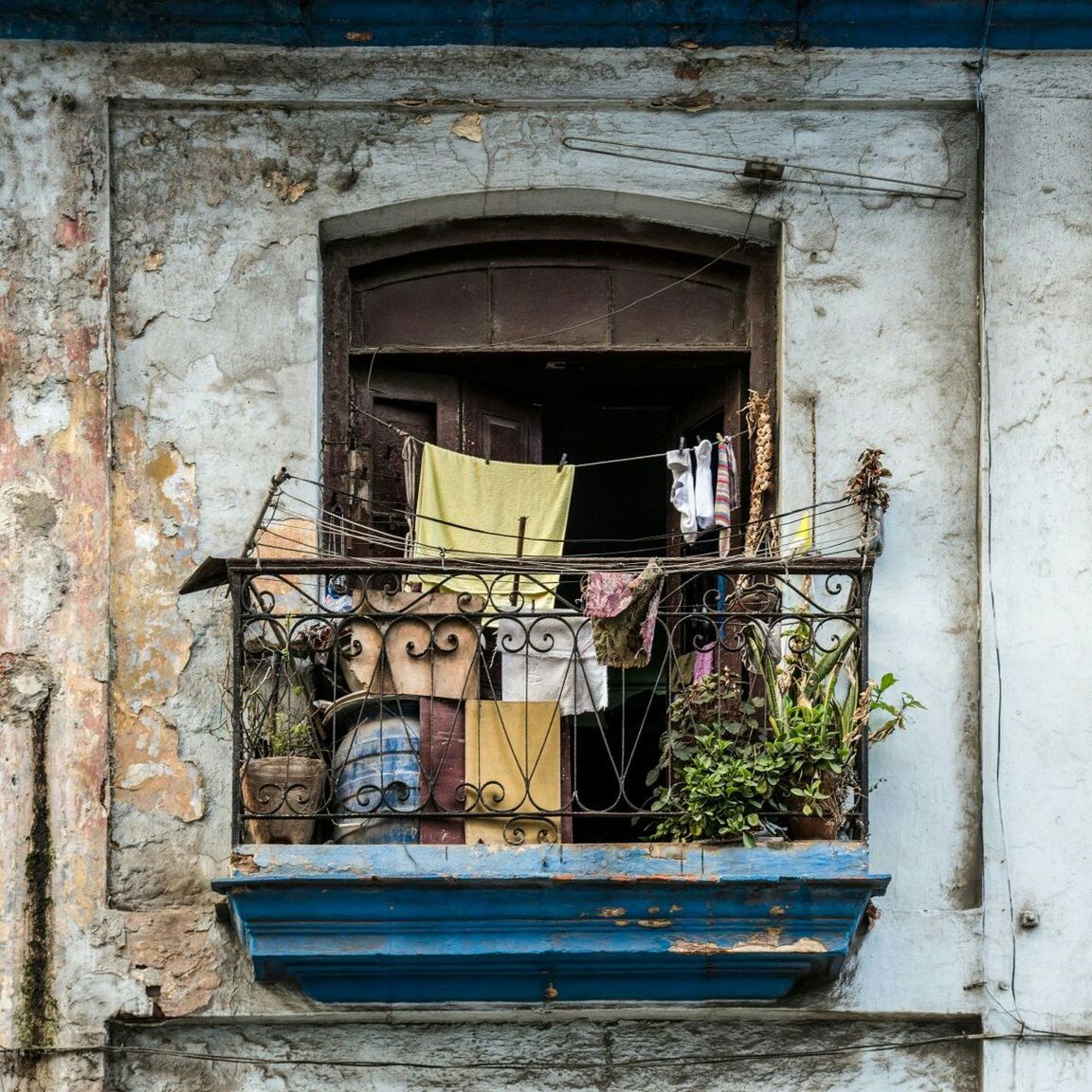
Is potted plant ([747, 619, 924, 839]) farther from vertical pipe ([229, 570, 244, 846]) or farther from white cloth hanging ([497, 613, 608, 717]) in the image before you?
vertical pipe ([229, 570, 244, 846])

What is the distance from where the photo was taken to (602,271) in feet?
21.8

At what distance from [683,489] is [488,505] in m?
0.72

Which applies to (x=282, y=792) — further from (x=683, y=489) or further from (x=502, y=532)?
(x=683, y=489)

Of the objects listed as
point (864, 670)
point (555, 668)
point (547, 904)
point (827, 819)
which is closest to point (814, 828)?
point (827, 819)

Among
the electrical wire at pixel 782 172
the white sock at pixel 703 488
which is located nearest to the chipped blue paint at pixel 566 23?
the electrical wire at pixel 782 172

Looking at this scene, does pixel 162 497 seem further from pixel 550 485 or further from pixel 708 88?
pixel 708 88

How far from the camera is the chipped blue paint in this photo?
6.36m

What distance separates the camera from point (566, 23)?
643 centimetres

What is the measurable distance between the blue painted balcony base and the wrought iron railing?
4.9 inches

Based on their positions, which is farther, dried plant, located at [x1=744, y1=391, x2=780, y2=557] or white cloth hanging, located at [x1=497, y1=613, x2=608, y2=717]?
dried plant, located at [x1=744, y1=391, x2=780, y2=557]

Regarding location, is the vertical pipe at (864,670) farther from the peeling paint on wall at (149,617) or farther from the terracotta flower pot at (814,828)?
the peeling paint on wall at (149,617)

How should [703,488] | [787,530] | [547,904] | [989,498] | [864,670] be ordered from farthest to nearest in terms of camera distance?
[703,488] → [787,530] → [989,498] → [864,670] → [547,904]

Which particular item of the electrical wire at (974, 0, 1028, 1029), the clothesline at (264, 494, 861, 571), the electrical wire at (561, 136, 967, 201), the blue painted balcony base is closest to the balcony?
the blue painted balcony base

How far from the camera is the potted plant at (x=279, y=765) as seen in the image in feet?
18.6
